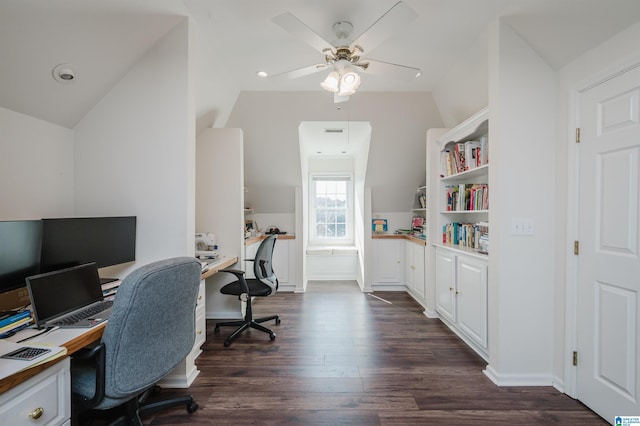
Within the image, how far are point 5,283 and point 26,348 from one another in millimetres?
520

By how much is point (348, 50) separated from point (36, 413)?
2373mm

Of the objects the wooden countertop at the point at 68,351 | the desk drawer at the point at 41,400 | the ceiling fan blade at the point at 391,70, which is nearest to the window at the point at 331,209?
the ceiling fan blade at the point at 391,70

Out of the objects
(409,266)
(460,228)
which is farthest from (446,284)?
(409,266)

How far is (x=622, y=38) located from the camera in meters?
1.53

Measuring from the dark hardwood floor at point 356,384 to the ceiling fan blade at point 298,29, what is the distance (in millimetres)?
2298

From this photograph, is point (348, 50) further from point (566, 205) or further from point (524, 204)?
point (566, 205)

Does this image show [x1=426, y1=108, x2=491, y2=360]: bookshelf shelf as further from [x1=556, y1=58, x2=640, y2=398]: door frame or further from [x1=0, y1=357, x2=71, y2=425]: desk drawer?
[x1=0, y1=357, x2=71, y2=425]: desk drawer

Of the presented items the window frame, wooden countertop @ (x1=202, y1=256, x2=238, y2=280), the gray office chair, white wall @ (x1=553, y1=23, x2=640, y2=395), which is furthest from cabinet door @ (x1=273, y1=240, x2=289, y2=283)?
white wall @ (x1=553, y1=23, x2=640, y2=395)

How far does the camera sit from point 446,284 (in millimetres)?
2863

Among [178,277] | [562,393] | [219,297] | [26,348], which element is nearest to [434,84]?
[562,393]

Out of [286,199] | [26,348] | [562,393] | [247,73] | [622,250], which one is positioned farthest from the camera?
[286,199]

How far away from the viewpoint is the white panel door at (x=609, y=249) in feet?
4.86

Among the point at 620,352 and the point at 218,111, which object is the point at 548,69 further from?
the point at 218,111

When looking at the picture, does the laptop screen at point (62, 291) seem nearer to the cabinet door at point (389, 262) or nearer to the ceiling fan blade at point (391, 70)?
the ceiling fan blade at point (391, 70)
